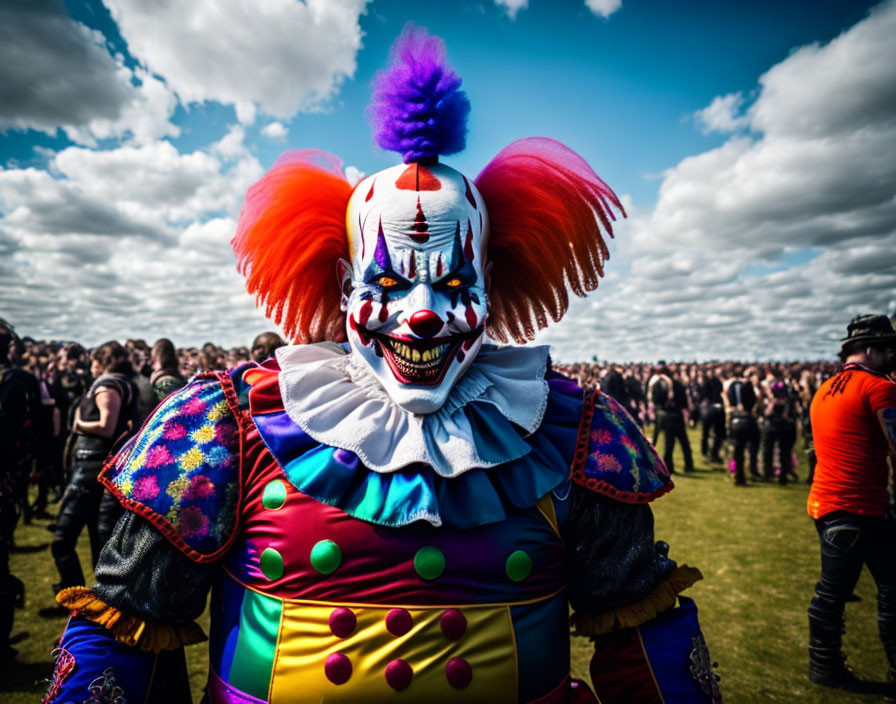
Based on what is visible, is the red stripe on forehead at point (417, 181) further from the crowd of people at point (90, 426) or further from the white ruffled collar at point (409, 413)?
the crowd of people at point (90, 426)

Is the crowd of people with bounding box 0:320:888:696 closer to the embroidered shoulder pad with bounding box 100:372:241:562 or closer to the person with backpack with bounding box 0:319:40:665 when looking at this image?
the person with backpack with bounding box 0:319:40:665

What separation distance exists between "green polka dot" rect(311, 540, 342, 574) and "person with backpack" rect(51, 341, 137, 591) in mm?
3309

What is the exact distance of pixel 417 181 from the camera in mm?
1631

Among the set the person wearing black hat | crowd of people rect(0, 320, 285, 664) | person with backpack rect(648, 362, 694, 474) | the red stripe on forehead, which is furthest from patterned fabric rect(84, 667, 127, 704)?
person with backpack rect(648, 362, 694, 474)

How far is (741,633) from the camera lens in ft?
14.4

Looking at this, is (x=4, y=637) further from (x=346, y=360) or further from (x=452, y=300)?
(x=452, y=300)

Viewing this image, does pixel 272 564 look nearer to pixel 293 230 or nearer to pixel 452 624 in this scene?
pixel 452 624

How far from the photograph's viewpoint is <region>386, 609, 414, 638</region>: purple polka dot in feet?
4.12

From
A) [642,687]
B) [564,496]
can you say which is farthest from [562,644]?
[564,496]

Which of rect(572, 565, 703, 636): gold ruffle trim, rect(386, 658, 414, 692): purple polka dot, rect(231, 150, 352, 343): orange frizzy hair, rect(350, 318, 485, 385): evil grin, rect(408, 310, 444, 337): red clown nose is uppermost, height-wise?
rect(231, 150, 352, 343): orange frizzy hair

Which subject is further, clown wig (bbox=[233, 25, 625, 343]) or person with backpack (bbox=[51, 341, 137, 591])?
person with backpack (bbox=[51, 341, 137, 591])

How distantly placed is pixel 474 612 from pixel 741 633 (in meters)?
4.22

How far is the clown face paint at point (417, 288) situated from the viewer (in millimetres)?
1504

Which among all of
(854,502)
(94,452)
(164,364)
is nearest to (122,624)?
(94,452)
